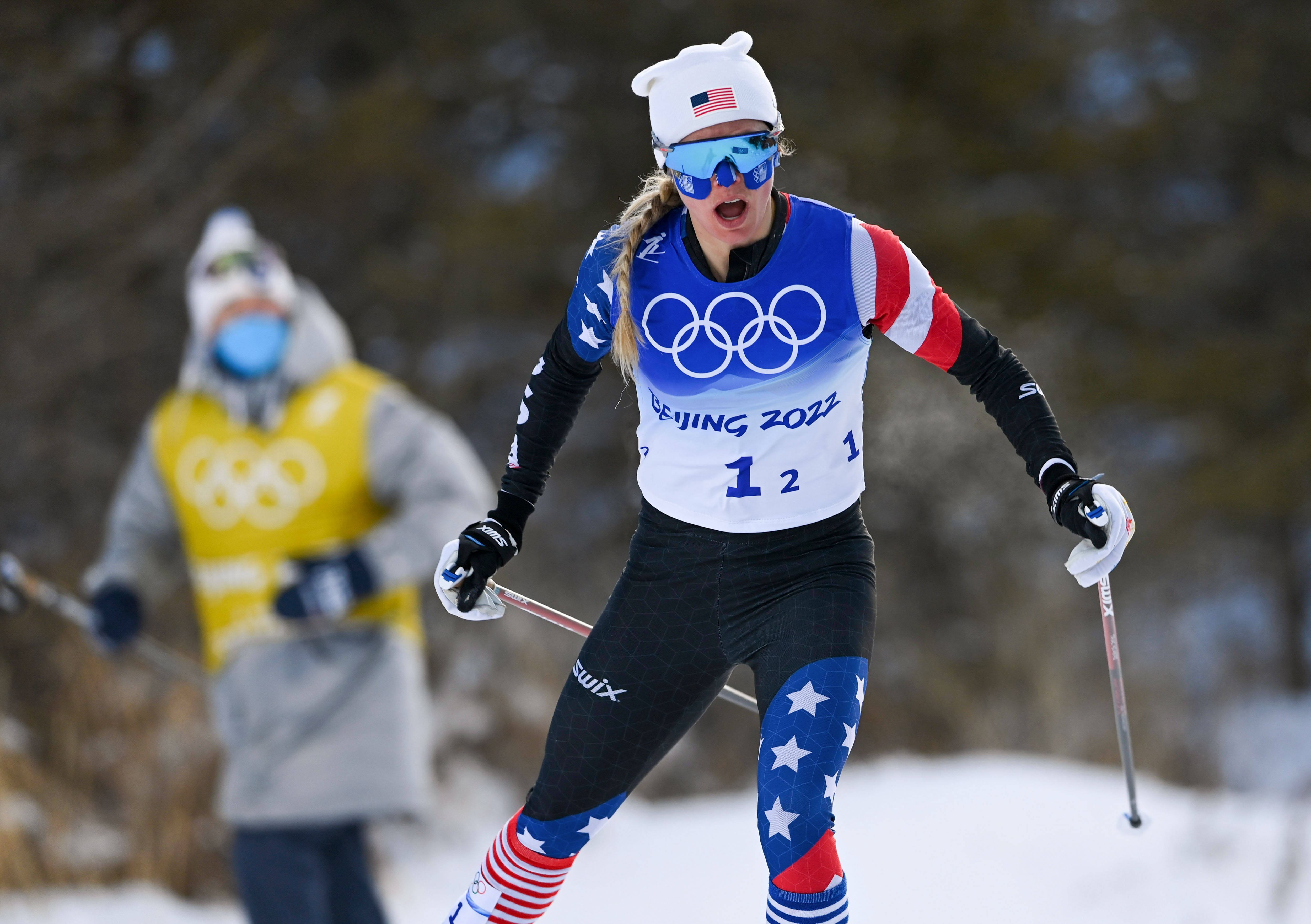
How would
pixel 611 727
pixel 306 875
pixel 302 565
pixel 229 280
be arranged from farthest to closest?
pixel 229 280, pixel 302 565, pixel 306 875, pixel 611 727

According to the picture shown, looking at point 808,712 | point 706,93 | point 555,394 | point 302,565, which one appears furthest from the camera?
point 302,565

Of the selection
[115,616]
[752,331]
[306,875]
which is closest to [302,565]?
[115,616]

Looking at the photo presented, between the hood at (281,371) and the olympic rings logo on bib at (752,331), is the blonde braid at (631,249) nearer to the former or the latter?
the olympic rings logo on bib at (752,331)

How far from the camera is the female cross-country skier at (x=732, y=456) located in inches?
95.2

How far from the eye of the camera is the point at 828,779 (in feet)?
7.58

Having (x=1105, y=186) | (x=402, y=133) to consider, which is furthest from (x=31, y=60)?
(x=1105, y=186)

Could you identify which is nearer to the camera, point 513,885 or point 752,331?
point 752,331

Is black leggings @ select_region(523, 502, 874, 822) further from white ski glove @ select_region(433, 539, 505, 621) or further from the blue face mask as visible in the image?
the blue face mask

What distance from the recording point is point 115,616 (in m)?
4.12

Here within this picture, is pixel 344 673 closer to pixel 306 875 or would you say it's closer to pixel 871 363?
pixel 306 875

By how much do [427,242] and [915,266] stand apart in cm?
879

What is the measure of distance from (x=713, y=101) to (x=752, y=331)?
43cm

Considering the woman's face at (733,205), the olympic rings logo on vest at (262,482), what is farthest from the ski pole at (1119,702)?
the olympic rings logo on vest at (262,482)

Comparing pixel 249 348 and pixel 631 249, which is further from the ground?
pixel 631 249
